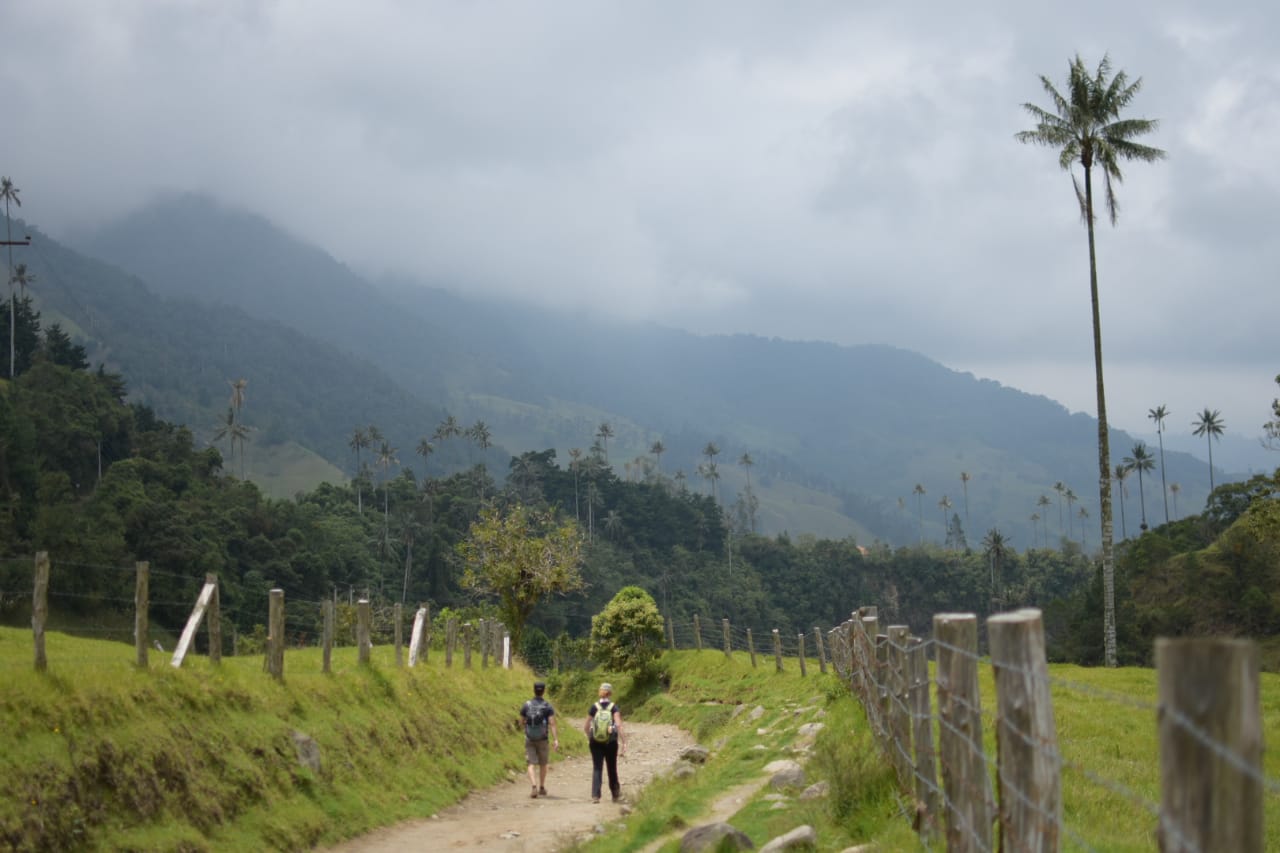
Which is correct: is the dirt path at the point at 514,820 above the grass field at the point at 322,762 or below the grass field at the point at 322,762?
below

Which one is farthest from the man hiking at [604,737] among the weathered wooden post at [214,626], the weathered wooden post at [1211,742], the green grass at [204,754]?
the weathered wooden post at [1211,742]

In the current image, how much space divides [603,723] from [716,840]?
7750 millimetres

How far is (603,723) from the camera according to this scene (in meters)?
17.9

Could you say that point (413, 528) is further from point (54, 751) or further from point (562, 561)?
point (54, 751)

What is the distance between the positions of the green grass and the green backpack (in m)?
2.95

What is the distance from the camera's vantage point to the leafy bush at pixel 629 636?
45688 mm

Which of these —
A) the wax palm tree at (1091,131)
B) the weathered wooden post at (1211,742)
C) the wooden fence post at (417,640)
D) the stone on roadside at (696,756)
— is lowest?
the stone on roadside at (696,756)

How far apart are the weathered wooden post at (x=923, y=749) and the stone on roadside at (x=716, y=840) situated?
2.58 metres

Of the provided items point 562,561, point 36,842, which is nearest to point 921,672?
point 36,842

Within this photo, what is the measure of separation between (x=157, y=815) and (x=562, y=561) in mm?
36849

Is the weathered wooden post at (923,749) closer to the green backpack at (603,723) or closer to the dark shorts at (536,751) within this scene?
the green backpack at (603,723)

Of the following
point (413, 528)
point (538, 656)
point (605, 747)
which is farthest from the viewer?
point (413, 528)

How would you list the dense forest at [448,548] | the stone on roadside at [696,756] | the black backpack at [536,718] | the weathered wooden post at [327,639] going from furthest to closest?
1. the dense forest at [448,548]
2. the stone on roadside at [696,756]
3. the weathered wooden post at [327,639]
4. the black backpack at [536,718]

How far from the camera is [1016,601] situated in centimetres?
13012
